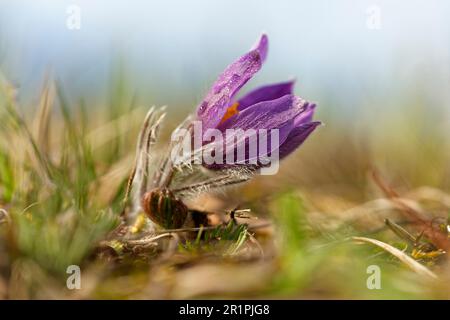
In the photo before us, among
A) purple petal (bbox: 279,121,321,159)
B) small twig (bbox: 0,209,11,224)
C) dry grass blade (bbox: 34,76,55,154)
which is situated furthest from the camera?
dry grass blade (bbox: 34,76,55,154)

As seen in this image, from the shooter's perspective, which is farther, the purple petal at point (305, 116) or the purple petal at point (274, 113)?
the purple petal at point (305, 116)

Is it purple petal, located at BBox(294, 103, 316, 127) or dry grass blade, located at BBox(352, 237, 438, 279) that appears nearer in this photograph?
dry grass blade, located at BBox(352, 237, 438, 279)

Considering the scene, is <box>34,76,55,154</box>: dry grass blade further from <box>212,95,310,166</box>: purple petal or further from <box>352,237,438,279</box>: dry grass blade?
<box>352,237,438,279</box>: dry grass blade

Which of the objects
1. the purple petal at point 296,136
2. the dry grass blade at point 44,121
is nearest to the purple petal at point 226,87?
the purple petal at point 296,136

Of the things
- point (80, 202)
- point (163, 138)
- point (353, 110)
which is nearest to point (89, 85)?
point (163, 138)

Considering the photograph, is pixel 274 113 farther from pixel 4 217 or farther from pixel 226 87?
pixel 4 217

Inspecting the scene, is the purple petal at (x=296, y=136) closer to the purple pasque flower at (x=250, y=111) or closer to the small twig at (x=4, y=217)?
the purple pasque flower at (x=250, y=111)

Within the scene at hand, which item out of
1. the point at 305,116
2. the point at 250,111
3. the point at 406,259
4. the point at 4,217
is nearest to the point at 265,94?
the point at 305,116

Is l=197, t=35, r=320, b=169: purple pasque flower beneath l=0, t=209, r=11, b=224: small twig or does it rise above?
above

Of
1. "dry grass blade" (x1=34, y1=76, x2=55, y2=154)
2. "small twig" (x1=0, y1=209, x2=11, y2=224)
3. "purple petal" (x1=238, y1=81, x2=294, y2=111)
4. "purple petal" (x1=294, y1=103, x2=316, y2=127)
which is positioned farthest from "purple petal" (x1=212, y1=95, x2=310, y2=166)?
"dry grass blade" (x1=34, y1=76, x2=55, y2=154)
